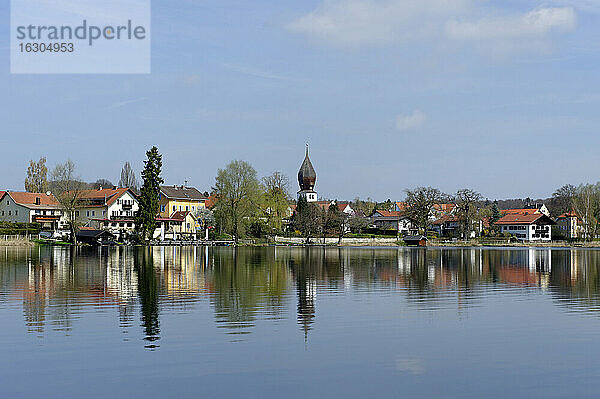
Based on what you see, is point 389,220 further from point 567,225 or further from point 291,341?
point 291,341

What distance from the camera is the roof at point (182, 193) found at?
12469 cm

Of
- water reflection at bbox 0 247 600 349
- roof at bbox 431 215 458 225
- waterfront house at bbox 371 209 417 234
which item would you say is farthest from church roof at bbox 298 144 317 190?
water reflection at bbox 0 247 600 349

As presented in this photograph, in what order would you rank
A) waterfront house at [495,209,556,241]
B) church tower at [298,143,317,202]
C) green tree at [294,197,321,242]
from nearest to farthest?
green tree at [294,197,321,242] → waterfront house at [495,209,556,241] → church tower at [298,143,317,202]

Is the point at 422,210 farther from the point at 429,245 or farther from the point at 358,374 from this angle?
the point at 358,374

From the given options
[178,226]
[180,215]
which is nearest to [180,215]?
[180,215]

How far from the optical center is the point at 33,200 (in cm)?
10025

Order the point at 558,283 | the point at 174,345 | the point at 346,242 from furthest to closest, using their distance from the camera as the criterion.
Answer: the point at 346,242 → the point at 558,283 → the point at 174,345

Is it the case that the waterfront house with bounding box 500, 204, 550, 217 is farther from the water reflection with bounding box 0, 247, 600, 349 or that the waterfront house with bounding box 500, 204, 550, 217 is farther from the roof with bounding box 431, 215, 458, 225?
the water reflection with bounding box 0, 247, 600, 349

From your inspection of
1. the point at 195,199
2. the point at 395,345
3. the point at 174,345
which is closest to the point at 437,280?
the point at 395,345

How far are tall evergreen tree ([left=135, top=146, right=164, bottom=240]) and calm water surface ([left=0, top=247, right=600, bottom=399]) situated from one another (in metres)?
56.3

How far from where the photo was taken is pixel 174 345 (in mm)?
15148

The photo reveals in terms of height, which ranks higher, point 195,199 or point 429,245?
point 195,199

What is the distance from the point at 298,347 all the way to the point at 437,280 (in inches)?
832

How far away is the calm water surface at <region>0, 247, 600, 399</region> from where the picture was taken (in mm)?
11797
